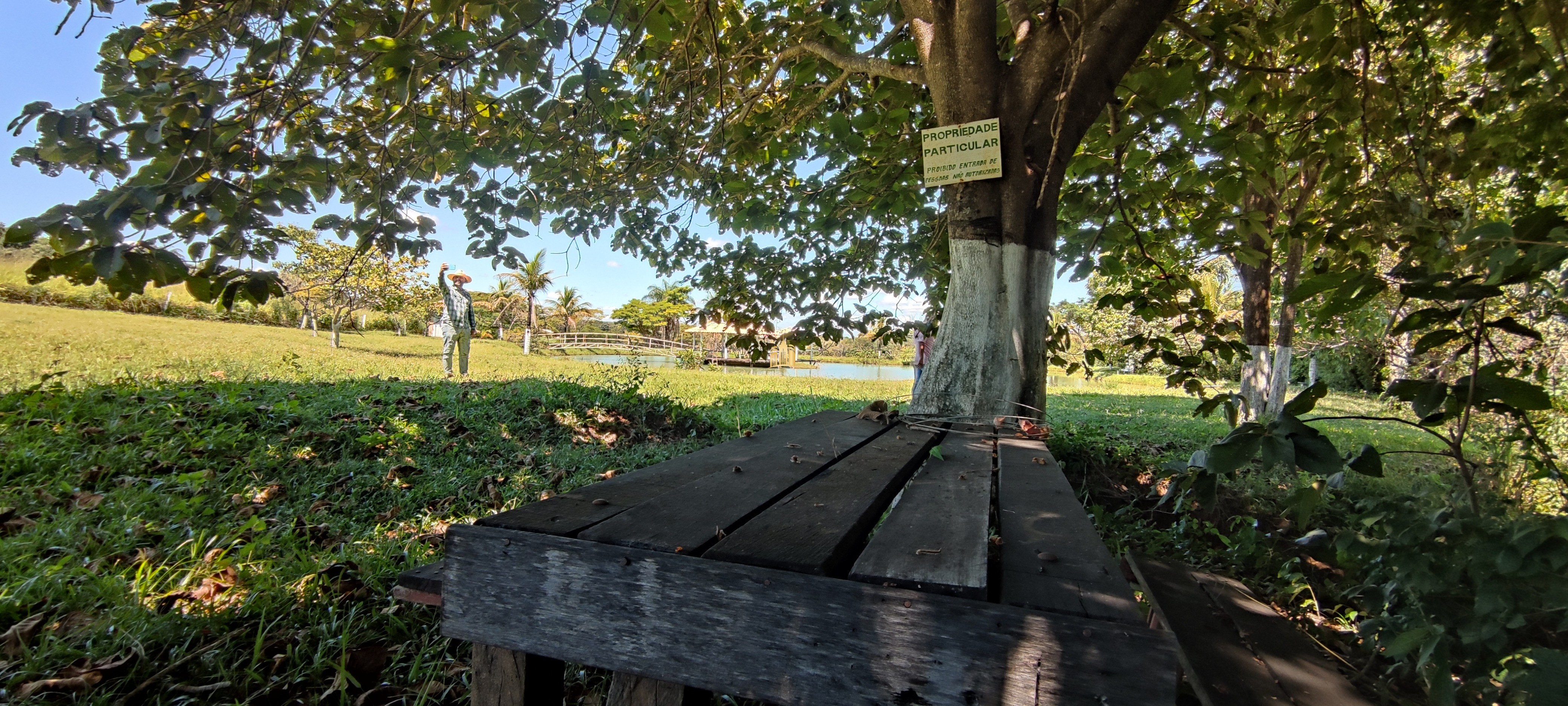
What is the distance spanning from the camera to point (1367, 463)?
115 cm

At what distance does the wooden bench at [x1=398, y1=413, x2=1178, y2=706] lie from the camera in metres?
0.75

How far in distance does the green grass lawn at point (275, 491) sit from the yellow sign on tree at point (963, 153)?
2342mm

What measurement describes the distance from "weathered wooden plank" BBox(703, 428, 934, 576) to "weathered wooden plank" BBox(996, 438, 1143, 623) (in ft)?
0.75

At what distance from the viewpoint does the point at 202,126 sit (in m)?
1.64

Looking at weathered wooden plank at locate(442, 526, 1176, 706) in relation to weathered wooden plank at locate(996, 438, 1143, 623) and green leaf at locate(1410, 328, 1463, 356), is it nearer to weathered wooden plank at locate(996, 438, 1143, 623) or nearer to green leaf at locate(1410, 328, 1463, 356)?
weathered wooden plank at locate(996, 438, 1143, 623)

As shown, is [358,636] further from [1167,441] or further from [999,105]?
[1167,441]

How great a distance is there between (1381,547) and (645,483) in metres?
1.83

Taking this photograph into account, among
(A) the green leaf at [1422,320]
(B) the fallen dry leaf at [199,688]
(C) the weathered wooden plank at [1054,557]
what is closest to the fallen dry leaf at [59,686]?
(B) the fallen dry leaf at [199,688]

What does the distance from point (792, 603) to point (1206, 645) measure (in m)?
1.26

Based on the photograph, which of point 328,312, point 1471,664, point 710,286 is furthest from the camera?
point 328,312

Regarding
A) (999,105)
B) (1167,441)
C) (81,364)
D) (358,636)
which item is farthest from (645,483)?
(81,364)

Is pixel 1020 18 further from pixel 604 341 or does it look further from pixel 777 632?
pixel 604 341

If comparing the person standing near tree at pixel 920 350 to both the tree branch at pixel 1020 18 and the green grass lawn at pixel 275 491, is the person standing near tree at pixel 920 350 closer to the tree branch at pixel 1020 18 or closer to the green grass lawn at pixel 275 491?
the green grass lawn at pixel 275 491

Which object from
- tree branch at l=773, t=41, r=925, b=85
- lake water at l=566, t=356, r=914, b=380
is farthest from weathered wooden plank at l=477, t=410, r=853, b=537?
lake water at l=566, t=356, r=914, b=380
